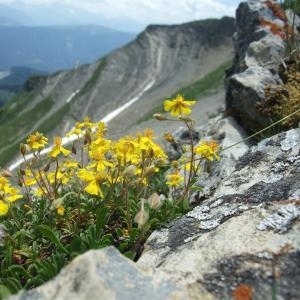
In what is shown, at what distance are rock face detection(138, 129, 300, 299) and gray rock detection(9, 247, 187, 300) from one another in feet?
0.65

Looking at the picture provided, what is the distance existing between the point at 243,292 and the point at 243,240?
0.57m

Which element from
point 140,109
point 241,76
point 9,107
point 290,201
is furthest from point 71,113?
point 290,201

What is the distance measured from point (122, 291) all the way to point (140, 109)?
73431mm

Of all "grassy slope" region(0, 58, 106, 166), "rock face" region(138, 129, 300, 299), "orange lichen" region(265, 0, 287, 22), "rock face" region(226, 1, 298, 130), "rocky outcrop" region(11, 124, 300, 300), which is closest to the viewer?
"rocky outcrop" region(11, 124, 300, 300)

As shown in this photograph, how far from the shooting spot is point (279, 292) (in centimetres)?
271

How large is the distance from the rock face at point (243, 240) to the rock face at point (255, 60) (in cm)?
405

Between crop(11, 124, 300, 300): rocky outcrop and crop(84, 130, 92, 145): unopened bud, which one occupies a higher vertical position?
crop(84, 130, 92, 145): unopened bud

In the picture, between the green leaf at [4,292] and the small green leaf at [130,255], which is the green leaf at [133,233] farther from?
the green leaf at [4,292]

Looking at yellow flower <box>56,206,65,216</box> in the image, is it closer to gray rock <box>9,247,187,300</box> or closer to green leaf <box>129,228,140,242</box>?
green leaf <box>129,228,140,242</box>

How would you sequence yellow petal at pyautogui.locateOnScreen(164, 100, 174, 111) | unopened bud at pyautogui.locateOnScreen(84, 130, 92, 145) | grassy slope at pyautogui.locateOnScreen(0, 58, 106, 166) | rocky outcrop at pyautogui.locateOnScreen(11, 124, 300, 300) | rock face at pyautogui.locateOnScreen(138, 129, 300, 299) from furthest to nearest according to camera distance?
grassy slope at pyautogui.locateOnScreen(0, 58, 106, 166), unopened bud at pyautogui.locateOnScreen(84, 130, 92, 145), yellow petal at pyautogui.locateOnScreen(164, 100, 174, 111), rock face at pyautogui.locateOnScreen(138, 129, 300, 299), rocky outcrop at pyautogui.locateOnScreen(11, 124, 300, 300)

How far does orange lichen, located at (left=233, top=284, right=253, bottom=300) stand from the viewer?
8.84 feet

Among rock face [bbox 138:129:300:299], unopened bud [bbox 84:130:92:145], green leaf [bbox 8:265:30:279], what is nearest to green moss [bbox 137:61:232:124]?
unopened bud [bbox 84:130:92:145]

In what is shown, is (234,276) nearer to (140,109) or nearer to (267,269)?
(267,269)

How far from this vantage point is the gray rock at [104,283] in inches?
101
